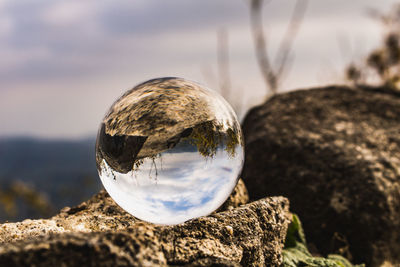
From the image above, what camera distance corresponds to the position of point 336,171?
4.98 metres

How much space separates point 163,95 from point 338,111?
4.37 m

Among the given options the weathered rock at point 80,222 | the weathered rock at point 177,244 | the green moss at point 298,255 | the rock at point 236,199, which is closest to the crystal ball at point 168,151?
the weathered rock at point 177,244

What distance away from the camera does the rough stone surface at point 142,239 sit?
185 cm

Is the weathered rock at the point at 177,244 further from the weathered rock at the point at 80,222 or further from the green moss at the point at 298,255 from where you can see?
the weathered rock at the point at 80,222

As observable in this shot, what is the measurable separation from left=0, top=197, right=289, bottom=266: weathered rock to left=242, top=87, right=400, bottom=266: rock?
4.98 ft

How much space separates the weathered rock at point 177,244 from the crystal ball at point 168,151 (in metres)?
0.22

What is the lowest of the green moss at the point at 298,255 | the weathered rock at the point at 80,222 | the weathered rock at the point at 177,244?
the green moss at the point at 298,255

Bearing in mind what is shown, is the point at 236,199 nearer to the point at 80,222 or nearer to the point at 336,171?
the point at 80,222

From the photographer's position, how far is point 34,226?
299cm

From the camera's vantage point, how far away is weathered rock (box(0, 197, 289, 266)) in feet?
6.05

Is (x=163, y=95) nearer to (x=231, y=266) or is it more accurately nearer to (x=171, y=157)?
(x=171, y=157)

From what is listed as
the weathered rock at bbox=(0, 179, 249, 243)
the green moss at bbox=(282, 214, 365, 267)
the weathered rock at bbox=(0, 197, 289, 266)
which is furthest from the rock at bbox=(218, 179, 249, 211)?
the green moss at bbox=(282, 214, 365, 267)

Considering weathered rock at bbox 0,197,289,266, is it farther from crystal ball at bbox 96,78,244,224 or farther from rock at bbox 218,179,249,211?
rock at bbox 218,179,249,211

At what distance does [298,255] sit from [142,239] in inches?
88.9
